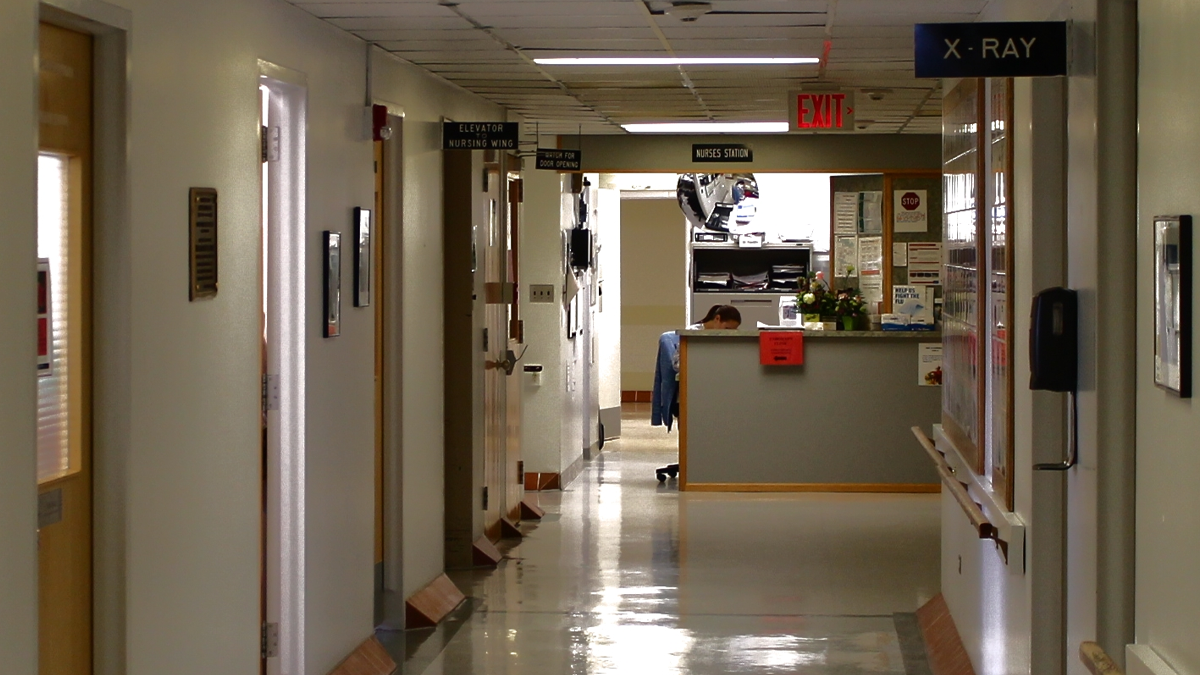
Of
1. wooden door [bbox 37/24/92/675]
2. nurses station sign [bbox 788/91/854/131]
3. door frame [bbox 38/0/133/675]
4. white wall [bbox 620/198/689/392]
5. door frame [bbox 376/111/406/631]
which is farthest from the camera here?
white wall [bbox 620/198/689/392]

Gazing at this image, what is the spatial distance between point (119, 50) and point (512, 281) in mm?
5495

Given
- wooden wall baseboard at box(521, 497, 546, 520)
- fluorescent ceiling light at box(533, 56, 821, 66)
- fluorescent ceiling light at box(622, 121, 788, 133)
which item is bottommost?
wooden wall baseboard at box(521, 497, 546, 520)

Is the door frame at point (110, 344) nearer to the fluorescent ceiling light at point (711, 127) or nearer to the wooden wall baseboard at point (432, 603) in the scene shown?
the wooden wall baseboard at point (432, 603)

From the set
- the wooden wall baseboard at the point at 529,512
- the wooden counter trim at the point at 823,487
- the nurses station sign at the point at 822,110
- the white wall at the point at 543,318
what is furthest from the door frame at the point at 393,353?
the wooden counter trim at the point at 823,487

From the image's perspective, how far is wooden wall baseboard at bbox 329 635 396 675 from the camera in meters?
5.46

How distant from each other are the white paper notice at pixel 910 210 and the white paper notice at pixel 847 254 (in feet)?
2.10

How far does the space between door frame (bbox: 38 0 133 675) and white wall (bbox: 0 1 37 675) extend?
0.51m

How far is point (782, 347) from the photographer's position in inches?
408

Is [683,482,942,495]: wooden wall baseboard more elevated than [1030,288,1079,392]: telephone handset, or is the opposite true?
[1030,288,1079,392]: telephone handset

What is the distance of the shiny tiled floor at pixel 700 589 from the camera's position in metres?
5.92

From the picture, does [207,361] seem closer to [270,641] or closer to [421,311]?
[270,641]

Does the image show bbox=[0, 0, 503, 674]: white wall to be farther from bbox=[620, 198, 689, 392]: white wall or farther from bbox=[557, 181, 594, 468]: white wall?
bbox=[620, 198, 689, 392]: white wall

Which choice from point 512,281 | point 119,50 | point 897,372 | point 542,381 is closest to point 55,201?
point 119,50

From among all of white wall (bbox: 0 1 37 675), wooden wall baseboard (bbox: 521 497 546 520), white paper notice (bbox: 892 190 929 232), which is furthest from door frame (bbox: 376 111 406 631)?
white paper notice (bbox: 892 190 929 232)
